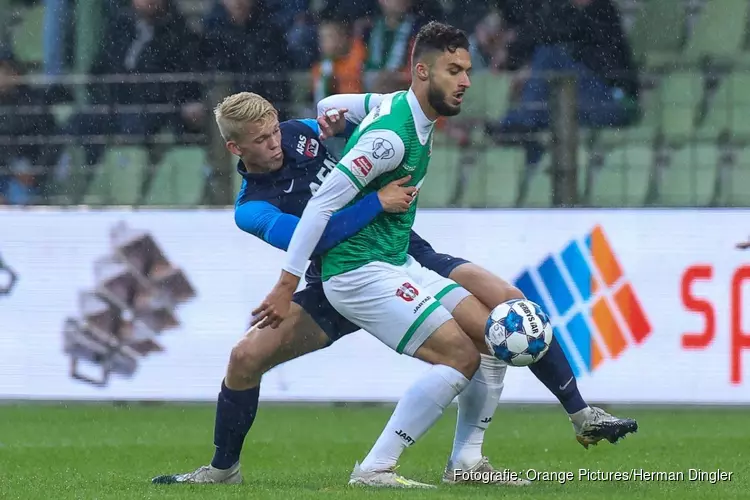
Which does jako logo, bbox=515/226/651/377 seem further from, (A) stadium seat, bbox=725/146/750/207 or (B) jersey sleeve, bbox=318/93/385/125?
(B) jersey sleeve, bbox=318/93/385/125

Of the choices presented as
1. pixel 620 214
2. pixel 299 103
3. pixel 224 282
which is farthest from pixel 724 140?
pixel 224 282

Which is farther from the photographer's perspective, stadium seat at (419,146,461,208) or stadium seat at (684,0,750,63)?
stadium seat at (684,0,750,63)

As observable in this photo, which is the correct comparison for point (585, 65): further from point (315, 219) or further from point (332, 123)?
point (315, 219)

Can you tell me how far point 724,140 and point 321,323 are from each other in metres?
5.50

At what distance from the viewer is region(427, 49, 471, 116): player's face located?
20.3 ft

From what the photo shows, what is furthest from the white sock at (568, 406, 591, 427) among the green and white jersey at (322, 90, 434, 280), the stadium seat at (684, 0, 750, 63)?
the stadium seat at (684, 0, 750, 63)

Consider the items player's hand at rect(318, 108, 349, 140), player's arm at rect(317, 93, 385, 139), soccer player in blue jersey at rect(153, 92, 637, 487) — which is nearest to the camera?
soccer player in blue jersey at rect(153, 92, 637, 487)

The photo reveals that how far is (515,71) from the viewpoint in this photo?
1164 centimetres

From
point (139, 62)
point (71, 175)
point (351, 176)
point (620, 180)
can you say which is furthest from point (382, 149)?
point (139, 62)

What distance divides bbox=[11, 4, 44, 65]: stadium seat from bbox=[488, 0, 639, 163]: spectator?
421 cm

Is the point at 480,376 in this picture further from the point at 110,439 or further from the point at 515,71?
the point at 515,71

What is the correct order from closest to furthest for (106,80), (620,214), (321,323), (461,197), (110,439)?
(321,323), (110,439), (620,214), (461,197), (106,80)

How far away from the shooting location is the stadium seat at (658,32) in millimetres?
12219

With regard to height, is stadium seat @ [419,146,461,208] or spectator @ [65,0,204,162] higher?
spectator @ [65,0,204,162]
